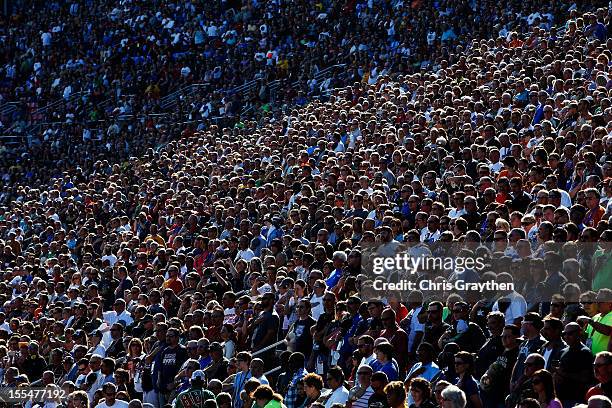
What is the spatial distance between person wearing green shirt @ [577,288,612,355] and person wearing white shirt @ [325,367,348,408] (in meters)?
1.97

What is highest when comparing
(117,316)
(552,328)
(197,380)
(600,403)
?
(600,403)

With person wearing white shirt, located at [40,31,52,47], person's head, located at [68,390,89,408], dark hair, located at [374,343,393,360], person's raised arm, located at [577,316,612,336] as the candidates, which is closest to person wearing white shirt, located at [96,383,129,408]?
person's head, located at [68,390,89,408]

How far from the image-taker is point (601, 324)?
9.58 m

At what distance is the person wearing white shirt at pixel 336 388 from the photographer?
10.5 metres

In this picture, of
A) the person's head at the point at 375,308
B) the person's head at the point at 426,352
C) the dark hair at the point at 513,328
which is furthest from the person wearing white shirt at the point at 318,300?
the dark hair at the point at 513,328

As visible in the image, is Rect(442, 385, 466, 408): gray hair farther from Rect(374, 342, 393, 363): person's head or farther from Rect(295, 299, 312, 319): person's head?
Rect(295, 299, 312, 319): person's head

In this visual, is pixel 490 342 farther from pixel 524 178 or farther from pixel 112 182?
pixel 112 182

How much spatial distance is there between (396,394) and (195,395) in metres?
2.51

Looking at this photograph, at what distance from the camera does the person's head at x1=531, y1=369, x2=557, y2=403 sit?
8734 mm

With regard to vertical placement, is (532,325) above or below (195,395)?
above

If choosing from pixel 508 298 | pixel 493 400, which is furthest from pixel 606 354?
pixel 508 298

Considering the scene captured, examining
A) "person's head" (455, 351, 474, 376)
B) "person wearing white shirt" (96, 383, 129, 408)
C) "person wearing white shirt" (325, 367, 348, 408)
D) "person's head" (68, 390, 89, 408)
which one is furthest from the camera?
"person wearing white shirt" (96, 383, 129, 408)

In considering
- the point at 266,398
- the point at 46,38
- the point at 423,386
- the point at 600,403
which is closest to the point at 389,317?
the point at 266,398

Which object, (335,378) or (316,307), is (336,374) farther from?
(316,307)
